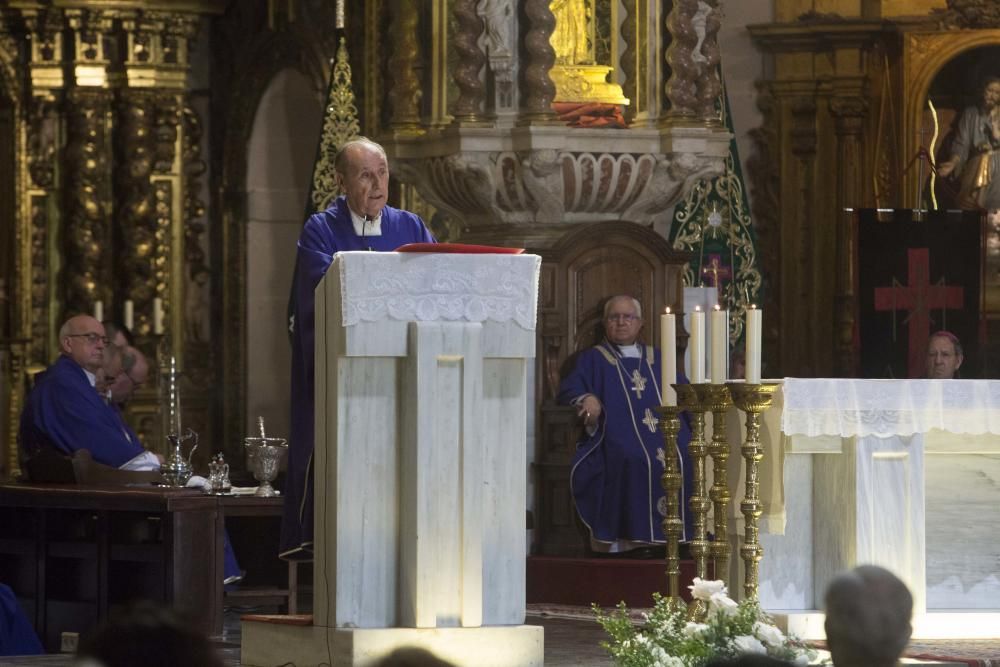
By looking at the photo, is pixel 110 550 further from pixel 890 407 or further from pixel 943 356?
pixel 943 356

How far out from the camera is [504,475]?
7035 millimetres

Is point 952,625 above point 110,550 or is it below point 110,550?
below

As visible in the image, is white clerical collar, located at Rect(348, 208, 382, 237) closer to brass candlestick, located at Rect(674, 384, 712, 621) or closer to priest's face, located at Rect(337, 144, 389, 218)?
priest's face, located at Rect(337, 144, 389, 218)

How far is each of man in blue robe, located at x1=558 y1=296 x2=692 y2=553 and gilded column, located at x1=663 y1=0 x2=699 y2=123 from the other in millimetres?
1001

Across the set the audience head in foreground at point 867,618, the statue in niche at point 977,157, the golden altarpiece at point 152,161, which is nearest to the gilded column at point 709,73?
the golden altarpiece at point 152,161

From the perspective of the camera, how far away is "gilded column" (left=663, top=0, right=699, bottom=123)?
1130cm

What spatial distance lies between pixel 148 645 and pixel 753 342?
4.52 metres

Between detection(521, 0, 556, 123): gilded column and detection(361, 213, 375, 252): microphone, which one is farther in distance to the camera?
detection(521, 0, 556, 123): gilded column

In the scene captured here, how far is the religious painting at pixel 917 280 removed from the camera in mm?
13711

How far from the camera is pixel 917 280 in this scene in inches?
540

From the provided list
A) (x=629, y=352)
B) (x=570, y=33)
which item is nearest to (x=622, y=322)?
(x=629, y=352)

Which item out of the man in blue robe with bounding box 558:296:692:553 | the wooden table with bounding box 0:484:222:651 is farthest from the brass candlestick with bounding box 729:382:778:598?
the man in blue robe with bounding box 558:296:692:553

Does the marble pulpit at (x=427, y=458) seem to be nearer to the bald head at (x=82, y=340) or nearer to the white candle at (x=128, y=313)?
the bald head at (x=82, y=340)

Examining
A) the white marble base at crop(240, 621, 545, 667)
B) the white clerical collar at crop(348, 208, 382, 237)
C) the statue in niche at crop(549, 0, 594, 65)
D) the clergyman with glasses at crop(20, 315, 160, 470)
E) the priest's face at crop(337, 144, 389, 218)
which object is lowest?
the white marble base at crop(240, 621, 545, 667)
